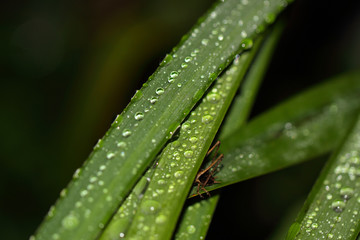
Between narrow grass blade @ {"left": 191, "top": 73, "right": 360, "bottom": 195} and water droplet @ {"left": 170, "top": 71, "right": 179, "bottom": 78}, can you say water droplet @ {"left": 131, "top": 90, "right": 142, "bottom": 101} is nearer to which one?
water droplet @ {"left": 170, "top": 71, "right": 179, "bottom": 78}

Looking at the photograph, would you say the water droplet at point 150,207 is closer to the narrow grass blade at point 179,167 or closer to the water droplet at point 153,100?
the narrow grass blade at point 179,167

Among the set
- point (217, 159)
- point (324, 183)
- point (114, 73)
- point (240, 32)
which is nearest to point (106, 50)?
point (114, 73)

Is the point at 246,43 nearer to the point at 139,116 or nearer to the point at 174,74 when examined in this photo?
the point at 174,74

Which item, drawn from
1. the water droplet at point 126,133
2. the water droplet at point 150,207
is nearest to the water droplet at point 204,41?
the water droplet at point 126,133

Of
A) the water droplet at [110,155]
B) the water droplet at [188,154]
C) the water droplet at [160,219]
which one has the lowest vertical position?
the water droplet at [160,219]

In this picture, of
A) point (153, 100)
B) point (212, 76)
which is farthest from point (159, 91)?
point (212, 76)

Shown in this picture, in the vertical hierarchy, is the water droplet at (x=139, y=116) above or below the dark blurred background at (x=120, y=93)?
below

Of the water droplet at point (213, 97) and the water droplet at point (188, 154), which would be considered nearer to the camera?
the water droplet at point (188, 154)

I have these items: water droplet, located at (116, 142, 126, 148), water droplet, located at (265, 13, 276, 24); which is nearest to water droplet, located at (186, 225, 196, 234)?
water droplet, located at (116, 142, 126, 148)
